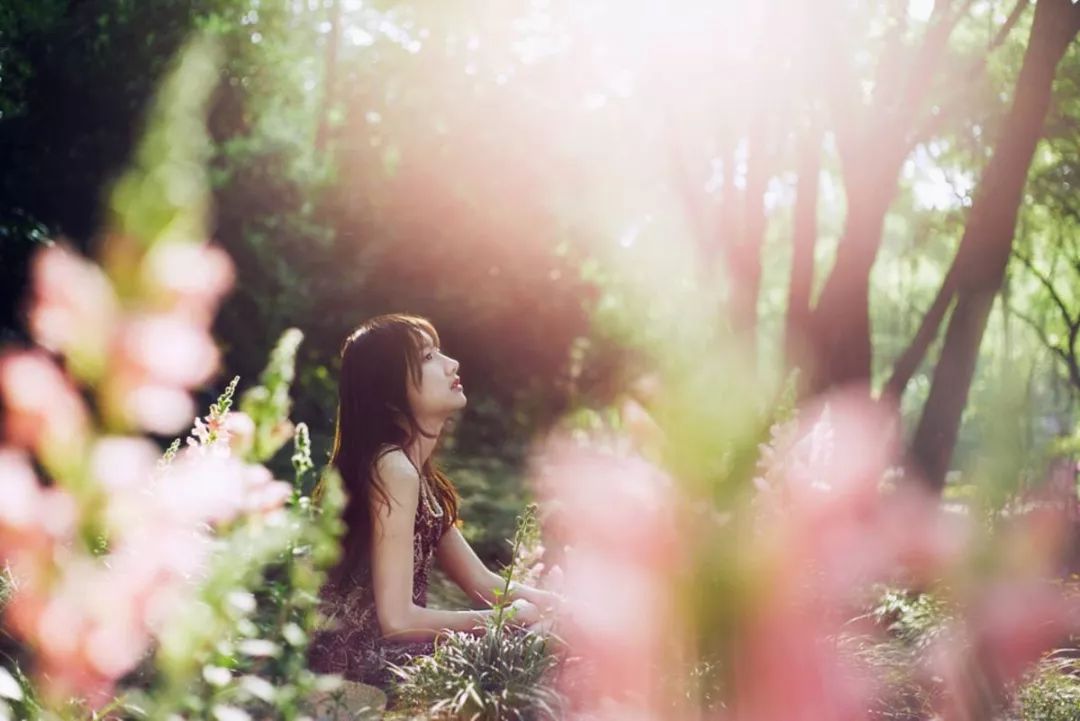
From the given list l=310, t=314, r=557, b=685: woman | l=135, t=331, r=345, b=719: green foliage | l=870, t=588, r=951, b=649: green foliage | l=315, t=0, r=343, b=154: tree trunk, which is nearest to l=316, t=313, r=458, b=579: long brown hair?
l=310, t=314, r=557, b=685: woman

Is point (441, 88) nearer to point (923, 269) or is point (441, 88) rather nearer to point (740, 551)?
point (740, 551)

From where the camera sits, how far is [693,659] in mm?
3877

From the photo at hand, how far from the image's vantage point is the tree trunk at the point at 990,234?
324 inches

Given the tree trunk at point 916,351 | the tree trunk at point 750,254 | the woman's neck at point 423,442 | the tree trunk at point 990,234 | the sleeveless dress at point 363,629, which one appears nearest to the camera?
the sleeveless dress at point 363,629

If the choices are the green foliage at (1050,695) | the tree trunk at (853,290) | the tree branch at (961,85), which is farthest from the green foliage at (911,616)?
the tree branch at (961,85)

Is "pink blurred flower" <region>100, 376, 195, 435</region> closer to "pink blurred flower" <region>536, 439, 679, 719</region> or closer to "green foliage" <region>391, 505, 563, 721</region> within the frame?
"green foliage" <region>391, 505, 563, 721</region>

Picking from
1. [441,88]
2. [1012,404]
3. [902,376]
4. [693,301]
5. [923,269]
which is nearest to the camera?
[1012,404]

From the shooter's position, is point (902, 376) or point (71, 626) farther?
point (902, 376)

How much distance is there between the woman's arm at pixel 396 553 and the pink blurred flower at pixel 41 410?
107 centimetres

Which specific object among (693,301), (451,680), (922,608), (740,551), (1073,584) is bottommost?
(451,680)

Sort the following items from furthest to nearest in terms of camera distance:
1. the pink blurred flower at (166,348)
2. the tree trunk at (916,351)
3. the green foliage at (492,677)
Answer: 1. the tree trunk at (916,351)
2. the green foliage at (492,677)
3. the pink blurred flower at (166,348)

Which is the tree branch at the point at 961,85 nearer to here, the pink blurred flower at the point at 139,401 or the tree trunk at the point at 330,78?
the pink blurred flower at the point at 139,401

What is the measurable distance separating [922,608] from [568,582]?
209 centimetres

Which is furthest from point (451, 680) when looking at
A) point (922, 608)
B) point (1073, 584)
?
point (1073, 584)
